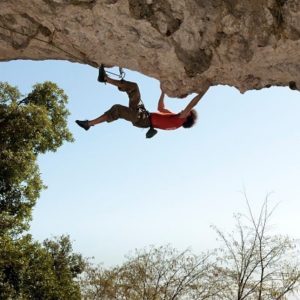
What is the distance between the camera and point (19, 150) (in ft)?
41.1

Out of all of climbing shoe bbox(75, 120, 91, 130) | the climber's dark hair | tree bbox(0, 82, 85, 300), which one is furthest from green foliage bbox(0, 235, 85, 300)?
the climber's dark hair

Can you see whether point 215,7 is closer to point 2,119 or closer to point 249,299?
point 2,119

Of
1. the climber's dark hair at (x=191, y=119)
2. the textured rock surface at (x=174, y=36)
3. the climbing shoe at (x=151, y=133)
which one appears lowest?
the climbing shoe at (x=151, y=133)

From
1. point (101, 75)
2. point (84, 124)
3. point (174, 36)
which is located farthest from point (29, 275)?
point (174, 36)

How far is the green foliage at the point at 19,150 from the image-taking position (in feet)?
39.7

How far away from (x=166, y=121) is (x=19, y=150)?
609cm

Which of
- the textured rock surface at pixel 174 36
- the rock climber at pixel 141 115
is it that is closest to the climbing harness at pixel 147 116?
the rock climber at pixel 141 115

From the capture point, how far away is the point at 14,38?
8047mm

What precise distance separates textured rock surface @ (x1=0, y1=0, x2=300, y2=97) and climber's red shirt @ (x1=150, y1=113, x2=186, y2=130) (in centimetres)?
50

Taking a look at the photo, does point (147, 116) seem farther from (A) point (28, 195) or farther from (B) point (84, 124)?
(A) point (28, 195)

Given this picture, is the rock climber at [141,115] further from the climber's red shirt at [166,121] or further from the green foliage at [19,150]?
the green foliage at [19,150]

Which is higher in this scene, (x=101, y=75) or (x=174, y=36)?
(x=174, y=36)

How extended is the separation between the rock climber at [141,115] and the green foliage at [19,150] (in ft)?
17.3

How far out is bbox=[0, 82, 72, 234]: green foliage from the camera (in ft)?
39.7
